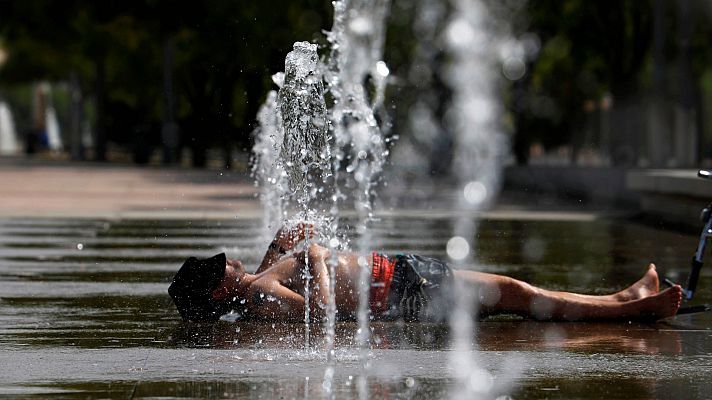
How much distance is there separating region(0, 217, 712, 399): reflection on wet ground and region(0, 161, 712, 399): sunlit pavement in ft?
0.04

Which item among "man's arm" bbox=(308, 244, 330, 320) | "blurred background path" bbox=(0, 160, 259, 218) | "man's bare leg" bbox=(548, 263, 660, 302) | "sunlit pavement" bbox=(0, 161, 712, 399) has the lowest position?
"blurred background path" bbox=(0, 160, 259, 218)

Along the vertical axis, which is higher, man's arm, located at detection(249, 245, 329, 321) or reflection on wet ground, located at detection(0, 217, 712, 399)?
man's arm, located at detection(249, 245, 329, 321)

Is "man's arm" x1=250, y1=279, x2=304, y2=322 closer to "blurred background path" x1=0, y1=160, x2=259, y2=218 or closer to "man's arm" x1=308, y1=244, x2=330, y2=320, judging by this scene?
"man's arm" x1=308, y1=244, x2=330, y2=320

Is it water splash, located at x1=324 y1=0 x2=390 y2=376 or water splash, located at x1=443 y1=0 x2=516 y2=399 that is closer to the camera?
water splash, located at x1=324 y1=0 x2=390 y2=376

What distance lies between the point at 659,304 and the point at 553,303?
603 mm

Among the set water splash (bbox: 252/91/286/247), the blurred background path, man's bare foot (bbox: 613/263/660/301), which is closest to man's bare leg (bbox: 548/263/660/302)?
man's bare foot (bbox: 613/263/660/301)

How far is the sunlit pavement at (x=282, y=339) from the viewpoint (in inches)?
263

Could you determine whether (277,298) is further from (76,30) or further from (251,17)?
(76,30)

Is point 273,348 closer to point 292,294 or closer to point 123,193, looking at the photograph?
point 292,294

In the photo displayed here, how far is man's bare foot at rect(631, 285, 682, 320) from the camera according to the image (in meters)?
8.76

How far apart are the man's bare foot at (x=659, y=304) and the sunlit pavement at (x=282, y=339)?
0.28 ft

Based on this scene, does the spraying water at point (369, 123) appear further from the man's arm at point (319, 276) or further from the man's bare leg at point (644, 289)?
the man's bare leg at point (644, 289)

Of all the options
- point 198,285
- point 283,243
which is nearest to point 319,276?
point 283,243

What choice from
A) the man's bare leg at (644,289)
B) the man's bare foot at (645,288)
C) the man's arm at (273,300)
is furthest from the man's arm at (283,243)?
the man's bare foot at (645,288)
